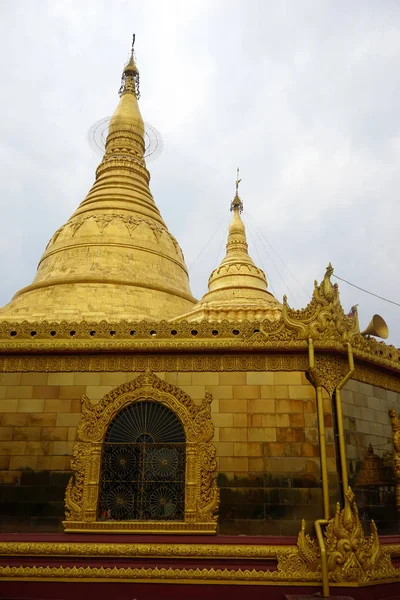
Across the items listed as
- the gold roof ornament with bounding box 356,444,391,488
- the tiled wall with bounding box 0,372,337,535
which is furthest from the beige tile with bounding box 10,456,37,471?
the gold roof ornament with bounding box 356,444,391,488

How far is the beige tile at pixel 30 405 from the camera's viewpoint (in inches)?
402

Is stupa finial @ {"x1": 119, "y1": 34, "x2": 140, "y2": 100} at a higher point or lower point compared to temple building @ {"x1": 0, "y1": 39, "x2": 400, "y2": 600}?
higher

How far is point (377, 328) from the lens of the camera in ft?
37.5

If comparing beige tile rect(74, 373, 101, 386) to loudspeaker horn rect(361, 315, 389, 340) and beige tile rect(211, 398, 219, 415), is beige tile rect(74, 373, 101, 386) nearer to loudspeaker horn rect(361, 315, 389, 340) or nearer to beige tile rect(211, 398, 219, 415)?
beige tile rect(211, 398, 219, 415)

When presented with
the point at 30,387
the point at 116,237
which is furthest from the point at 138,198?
the point at 30,387

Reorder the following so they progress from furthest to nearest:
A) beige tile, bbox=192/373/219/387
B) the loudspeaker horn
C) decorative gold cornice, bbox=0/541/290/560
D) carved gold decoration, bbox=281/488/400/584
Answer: the loudspeaker horn < beige tile, bbox=192/373/219/387 < decorative gold cornice, bbox=0/541/290/560 < carved gold decoration, bbox=281/488/400/584

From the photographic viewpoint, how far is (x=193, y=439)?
9758 millimetres

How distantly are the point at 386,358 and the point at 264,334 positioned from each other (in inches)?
115

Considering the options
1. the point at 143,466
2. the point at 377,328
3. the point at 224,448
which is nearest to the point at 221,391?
the point at 224,448

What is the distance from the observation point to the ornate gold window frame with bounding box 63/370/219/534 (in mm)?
9297

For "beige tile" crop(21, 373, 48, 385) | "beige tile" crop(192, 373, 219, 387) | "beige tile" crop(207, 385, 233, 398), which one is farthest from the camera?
"beige tile" crop(21, 373, 48, 385)

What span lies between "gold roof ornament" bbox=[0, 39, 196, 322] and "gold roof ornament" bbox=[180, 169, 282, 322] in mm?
1307

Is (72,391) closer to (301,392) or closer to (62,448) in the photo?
(62,448)

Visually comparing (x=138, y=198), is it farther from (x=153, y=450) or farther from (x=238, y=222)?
(x=153, y=450)
